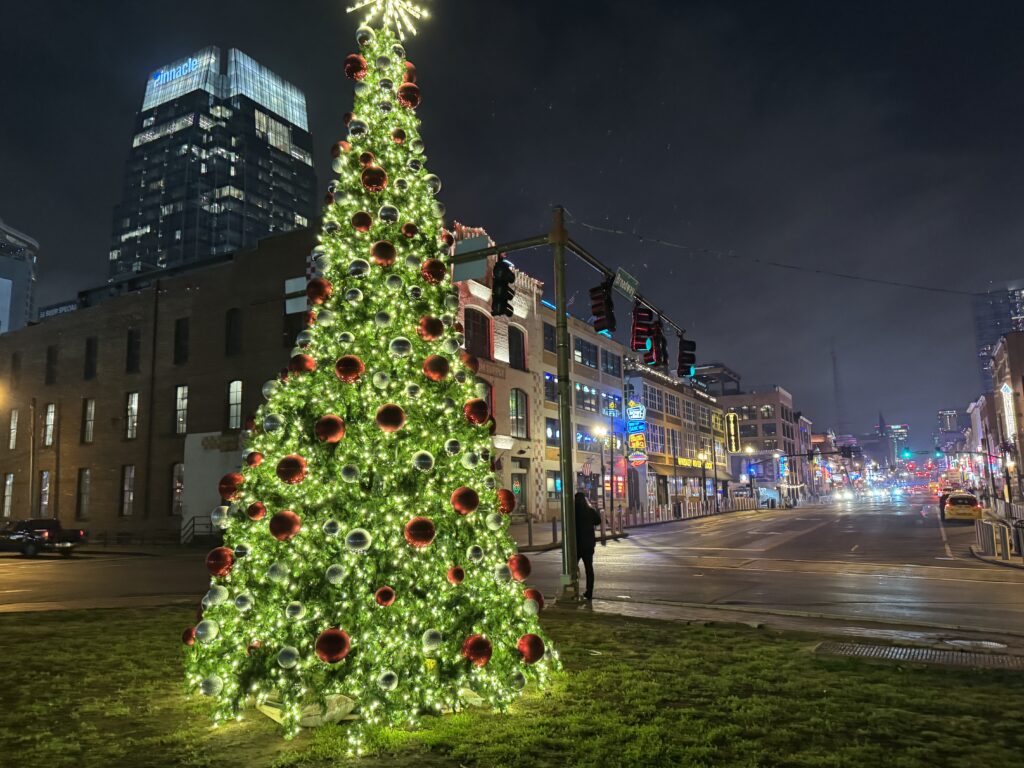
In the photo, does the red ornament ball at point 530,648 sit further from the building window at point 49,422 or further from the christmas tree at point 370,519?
the building window at point 49,422

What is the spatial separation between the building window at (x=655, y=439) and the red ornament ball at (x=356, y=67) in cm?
5644

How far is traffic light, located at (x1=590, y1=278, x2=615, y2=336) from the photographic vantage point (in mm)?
14023

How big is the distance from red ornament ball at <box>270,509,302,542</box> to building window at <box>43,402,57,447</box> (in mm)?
43495

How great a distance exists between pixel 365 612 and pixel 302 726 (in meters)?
0.97

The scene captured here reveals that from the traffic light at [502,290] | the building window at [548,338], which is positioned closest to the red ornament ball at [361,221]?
the traffic light at [502,290]

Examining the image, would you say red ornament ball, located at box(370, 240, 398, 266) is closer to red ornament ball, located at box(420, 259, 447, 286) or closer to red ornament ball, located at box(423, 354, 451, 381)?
red ornament ball, located at box(420, 259, 447, 286)

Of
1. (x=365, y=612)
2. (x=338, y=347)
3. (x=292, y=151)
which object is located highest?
(x=292, y=151)

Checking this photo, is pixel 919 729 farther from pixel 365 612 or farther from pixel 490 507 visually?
pixel 365 612

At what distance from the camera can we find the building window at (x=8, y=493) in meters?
41.2

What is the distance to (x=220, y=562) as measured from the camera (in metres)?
5.51

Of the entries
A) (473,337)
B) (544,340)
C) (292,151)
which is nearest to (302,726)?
(473,337)

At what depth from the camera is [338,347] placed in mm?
5910

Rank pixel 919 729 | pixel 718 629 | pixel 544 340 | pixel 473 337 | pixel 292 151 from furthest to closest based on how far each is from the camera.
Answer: pixel 292 151
pixel 544 340
pixel 473 337
pixel 718 629
pixel 919 729

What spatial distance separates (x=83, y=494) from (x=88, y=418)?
431 centimetres
